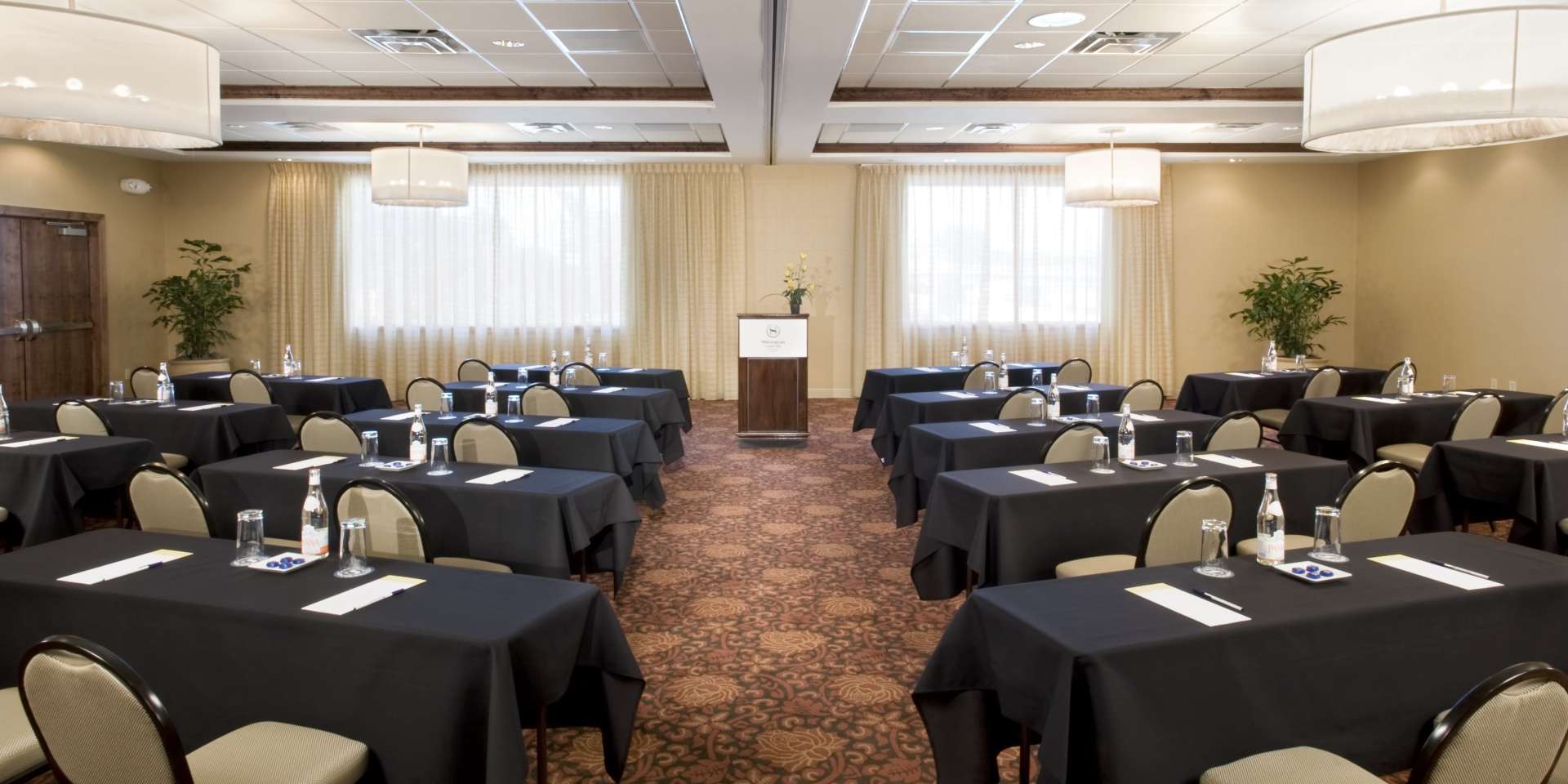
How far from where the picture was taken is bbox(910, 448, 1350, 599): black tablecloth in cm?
411

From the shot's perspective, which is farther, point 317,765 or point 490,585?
point 490,585

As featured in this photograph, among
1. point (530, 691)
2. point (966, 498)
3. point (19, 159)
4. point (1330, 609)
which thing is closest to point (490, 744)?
point (530, 691)

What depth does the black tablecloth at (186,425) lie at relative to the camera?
6707mm

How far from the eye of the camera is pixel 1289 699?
2.47 meters

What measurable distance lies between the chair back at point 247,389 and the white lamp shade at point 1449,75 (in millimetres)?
8075

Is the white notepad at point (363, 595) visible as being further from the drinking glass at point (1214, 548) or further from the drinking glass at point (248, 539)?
the drinking glass at point (1214, 548)

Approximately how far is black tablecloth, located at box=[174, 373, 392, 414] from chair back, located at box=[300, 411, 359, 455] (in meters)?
3.00

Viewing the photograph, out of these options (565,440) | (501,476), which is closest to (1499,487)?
(501,476)

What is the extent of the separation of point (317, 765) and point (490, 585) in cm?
67

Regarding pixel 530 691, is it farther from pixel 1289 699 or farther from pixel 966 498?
pixel 966 498

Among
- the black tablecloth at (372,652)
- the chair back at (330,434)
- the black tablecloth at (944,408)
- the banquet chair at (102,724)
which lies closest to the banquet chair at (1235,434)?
the black tablecloth at (944,408)

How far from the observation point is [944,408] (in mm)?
7375

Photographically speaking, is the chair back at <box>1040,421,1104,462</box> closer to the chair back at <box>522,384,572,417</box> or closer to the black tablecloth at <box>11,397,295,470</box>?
the chair back at <box>522,384,572,417</box>

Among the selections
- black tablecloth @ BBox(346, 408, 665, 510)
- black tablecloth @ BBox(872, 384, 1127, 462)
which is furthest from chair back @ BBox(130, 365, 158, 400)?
black tablecloth @ BBox(872, 384, 1127, 462)
